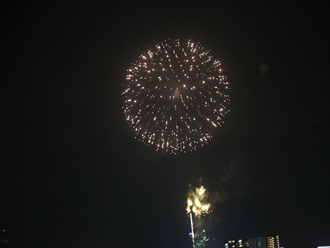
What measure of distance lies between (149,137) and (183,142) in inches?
76.2

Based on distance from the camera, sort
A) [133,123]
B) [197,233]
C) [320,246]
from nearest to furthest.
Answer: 1. [133,123]
2. [320,246]
3. [197,233]

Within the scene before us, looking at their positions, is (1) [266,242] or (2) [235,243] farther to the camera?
(1) [266,242]

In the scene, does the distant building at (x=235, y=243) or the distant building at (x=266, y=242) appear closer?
the distant building at (x=266, y=242)

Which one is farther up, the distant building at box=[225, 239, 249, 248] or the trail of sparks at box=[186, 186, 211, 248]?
the trail of sparks at box=[186, 186, 211, 248]

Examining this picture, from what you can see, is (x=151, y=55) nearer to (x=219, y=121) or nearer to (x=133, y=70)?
(x=133, y=70)

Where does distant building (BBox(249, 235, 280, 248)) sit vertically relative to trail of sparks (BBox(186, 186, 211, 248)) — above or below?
below

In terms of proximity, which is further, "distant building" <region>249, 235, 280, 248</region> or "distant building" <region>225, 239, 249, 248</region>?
"distant building" <region>225, 239, 249, 248</region>

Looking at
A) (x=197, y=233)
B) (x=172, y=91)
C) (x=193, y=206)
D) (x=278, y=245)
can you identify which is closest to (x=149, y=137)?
(x=172, y=91)

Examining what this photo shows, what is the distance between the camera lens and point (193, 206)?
75.5 feet

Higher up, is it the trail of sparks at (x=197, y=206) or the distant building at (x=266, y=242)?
the trail of sparks at (x=197, y=206)

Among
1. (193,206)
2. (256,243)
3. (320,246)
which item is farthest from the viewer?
(256,243)

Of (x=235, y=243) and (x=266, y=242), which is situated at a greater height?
(x=235, y=243)

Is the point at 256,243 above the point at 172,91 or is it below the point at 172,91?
below

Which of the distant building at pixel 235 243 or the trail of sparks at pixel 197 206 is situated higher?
the trail of sparks at pixel 197 206
